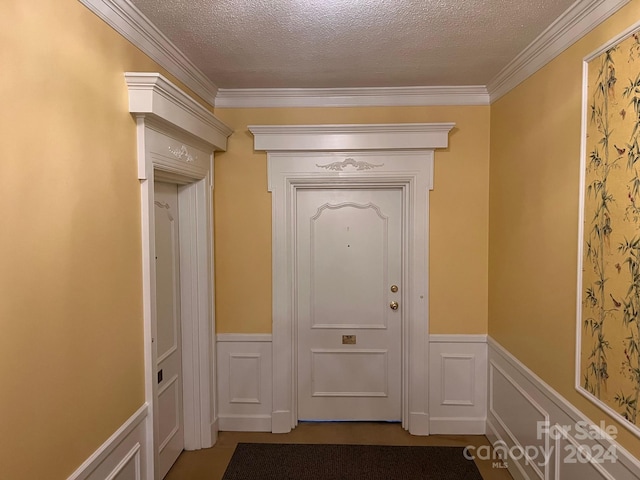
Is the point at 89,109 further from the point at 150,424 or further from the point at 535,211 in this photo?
the point at 535,211

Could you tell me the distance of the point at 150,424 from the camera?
2.05 m

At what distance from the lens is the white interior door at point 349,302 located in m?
3.19

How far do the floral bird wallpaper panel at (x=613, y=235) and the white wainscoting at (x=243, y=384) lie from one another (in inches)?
83.1

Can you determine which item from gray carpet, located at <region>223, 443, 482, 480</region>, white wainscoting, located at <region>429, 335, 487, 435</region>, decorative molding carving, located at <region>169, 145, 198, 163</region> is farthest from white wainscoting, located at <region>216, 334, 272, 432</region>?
decorative molding carving, located at <region>169, 145, 198, 163</region>

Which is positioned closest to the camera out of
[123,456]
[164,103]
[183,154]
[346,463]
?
[123,456]

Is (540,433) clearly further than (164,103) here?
Yes

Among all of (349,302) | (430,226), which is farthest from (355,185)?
(349,302)

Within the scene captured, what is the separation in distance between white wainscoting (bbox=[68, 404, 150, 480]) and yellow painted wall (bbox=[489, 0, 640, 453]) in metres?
1.97

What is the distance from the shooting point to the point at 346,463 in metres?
2.77

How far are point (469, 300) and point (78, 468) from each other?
2.55m

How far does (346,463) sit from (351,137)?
2216 millimetres

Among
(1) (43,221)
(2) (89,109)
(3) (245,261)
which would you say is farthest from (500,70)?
(1) (43,221)

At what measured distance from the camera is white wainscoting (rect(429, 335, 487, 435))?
3.09 m

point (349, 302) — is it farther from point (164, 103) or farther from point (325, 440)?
point (164, 103)
